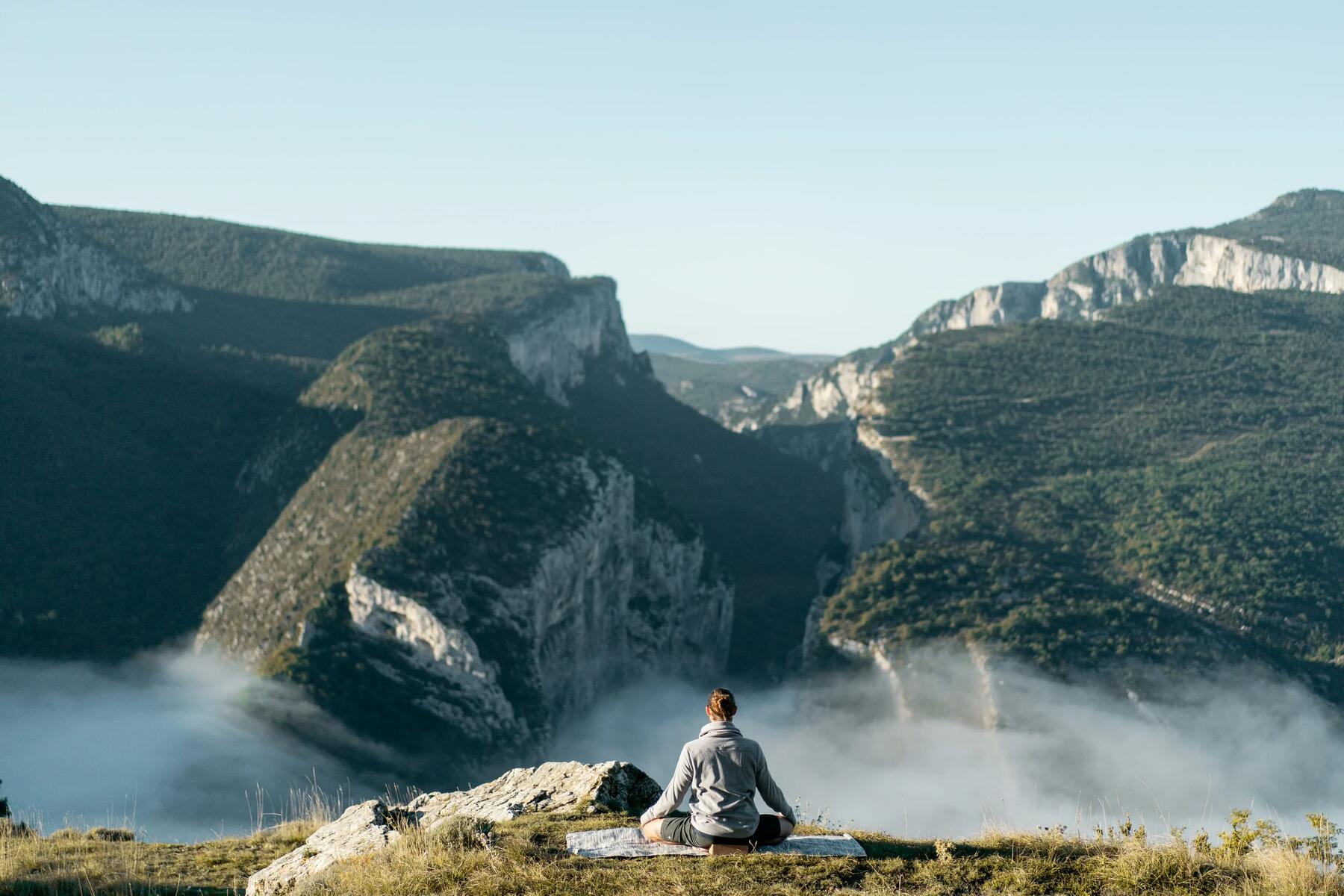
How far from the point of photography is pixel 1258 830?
16.2 metres

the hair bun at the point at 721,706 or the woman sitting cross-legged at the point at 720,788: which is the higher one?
the hair bun at the point at 721,706

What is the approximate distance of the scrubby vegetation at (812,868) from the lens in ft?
48.6

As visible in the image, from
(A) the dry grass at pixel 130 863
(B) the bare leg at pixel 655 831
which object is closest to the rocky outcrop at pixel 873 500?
(A) the dry grass at pixel 130 863

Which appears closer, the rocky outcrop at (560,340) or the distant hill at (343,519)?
the distant hill at (343,519)

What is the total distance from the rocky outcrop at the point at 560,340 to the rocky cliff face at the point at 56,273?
4092cm

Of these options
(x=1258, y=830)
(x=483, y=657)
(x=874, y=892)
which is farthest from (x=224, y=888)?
(x=483, y=657)

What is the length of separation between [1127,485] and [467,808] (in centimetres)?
12335

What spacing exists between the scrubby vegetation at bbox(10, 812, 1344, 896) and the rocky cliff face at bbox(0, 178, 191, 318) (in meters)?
115

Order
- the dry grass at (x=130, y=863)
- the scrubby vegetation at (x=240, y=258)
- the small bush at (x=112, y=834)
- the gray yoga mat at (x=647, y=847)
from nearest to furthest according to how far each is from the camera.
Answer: the gray yoga mat at (x=647, y=847) < the dry grass at (x=130, y=863) < the small bush at (x=112, y=834) < the scrubby vegetation at (x=240, y=258)

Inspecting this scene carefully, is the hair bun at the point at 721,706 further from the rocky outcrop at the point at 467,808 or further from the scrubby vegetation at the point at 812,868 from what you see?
the rocky outcrop at the point at 467,808

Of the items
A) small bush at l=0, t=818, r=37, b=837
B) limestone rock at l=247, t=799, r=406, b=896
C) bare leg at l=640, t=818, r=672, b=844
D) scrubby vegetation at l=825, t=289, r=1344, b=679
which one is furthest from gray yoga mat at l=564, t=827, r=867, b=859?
scrubby vegetation at l=825, t=289, r=1344, b=679

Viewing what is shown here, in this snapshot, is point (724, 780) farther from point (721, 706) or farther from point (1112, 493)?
point (1112, 493)

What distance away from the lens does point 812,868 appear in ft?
51.0

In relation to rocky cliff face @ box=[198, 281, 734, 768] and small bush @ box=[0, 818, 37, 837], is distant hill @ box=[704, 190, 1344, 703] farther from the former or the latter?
small bush @ box=[0, 818, 37, 837]
